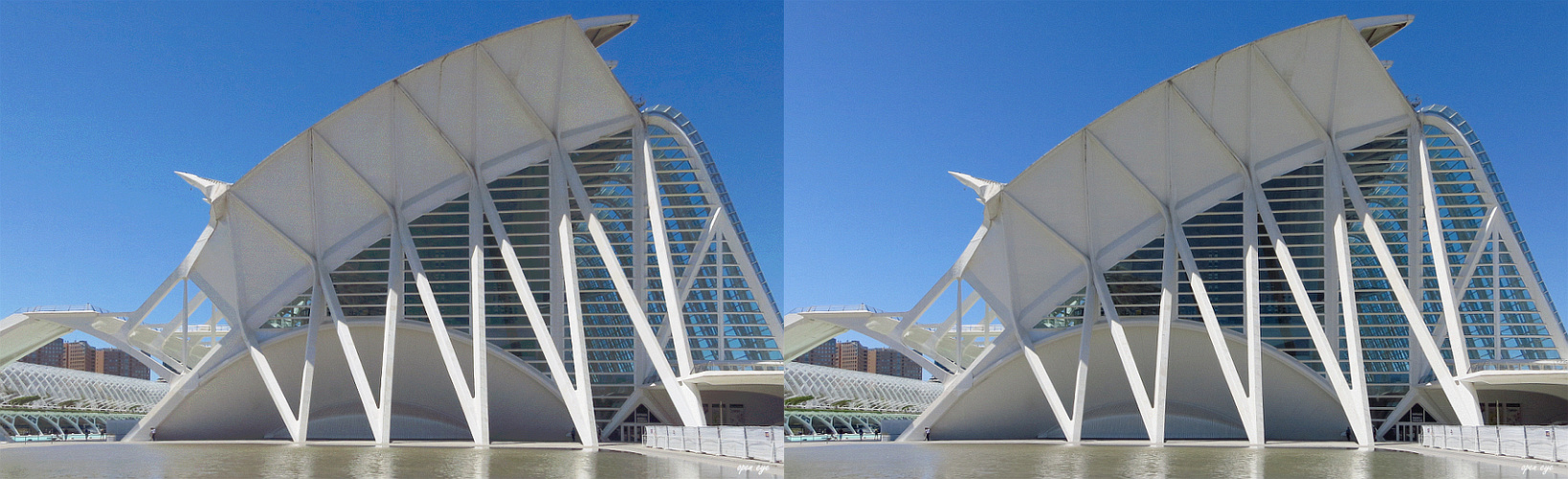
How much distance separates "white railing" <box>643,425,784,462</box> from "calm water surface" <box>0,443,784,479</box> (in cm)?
71

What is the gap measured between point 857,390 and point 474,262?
40.2 meters

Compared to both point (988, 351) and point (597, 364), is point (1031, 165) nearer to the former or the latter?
point (988, 351)

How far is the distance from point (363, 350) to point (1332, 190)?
106ft

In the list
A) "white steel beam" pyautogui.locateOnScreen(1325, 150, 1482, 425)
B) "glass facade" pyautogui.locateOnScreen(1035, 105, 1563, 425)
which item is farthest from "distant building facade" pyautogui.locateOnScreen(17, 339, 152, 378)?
"white steel beam" pyautogui.locateOnScreen(1325, 150, 1482, 425)

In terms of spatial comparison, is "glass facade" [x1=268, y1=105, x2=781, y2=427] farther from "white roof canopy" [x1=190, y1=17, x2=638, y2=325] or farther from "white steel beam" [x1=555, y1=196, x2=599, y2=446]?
"white steel beam" [x1=555, y1=196, x2=599, y2=446]

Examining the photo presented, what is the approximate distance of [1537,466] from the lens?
755 inches

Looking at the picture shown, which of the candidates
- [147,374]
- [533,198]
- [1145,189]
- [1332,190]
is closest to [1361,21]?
[1332,190]

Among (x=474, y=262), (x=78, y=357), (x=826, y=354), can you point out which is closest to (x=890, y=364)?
(x=826, y=354)

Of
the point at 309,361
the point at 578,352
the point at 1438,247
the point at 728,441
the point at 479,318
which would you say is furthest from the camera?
the point at 1438,247

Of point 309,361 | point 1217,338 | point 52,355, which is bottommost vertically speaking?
point 52,355

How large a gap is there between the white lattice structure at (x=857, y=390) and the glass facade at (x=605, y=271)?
952 inches

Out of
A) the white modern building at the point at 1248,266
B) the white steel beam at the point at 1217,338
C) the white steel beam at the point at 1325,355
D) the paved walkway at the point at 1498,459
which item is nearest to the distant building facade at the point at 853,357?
the white modern building at the point at 1248,266

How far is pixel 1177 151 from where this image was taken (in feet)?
111

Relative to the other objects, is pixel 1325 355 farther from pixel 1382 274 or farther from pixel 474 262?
pixel 474 262
